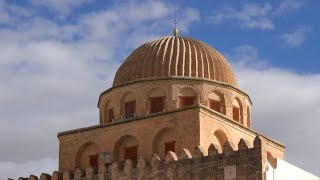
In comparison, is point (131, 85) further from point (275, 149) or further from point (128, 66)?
point (275, 149)

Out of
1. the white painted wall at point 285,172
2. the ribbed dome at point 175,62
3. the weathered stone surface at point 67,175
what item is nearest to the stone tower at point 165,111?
the ribbed dome at point 175,62

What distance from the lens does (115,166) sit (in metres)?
27.5

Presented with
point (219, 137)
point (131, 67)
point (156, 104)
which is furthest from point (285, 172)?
point (131, 67)

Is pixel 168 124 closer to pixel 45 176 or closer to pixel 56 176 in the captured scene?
pixel 56 176

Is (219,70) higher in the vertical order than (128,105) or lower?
higher

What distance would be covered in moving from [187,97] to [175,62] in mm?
1655

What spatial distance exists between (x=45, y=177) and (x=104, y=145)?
8.70ft

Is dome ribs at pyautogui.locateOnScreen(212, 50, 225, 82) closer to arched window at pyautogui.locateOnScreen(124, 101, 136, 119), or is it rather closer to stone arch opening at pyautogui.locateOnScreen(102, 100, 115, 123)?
arched window at pyautogui.locateOnScreen(124, 101, 136, 119)

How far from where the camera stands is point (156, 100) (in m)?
30.2

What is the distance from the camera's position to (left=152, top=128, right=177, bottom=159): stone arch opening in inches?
1102

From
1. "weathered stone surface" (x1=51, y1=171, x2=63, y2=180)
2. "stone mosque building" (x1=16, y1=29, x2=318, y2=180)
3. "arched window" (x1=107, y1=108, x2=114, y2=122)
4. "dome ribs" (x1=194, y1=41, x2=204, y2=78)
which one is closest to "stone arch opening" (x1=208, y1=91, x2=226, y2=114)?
"stone mosque building" (x1=16, y1=29, x2=318, y2=180)

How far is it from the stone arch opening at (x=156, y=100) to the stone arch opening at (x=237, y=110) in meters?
3.20

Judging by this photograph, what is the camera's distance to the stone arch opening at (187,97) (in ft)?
98.4

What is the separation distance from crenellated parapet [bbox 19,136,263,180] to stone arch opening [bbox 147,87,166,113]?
2914 mm
